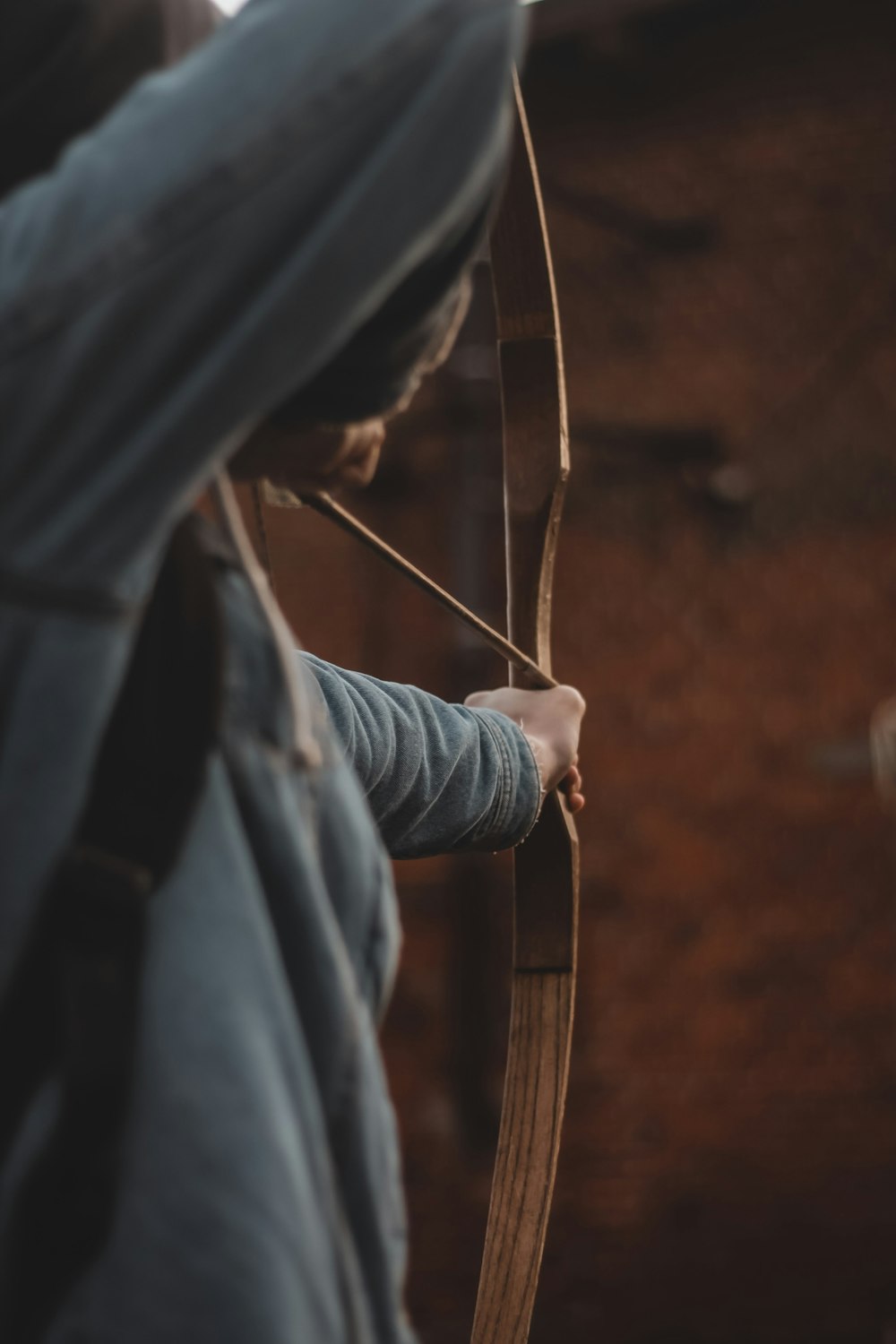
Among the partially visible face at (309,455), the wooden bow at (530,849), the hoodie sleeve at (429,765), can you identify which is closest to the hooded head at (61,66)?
the partially visible face at (309,455)

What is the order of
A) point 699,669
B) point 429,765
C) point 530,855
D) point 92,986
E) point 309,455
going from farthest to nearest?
point 699,669 → point 530,855 → point 429,765 → point 309,455 → point 92,986

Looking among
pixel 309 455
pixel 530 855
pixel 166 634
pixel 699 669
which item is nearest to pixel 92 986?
pixel 166 634

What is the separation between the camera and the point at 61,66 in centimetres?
57

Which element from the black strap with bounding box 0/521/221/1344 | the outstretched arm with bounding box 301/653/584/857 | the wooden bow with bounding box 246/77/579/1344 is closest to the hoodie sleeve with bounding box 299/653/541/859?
the outstretched arm with bounding box 301/653/584/857

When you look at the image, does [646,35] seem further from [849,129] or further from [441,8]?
[441,8]

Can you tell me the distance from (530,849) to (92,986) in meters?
0.85

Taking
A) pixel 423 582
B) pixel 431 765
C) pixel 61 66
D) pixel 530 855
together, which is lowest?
pixel 530 855

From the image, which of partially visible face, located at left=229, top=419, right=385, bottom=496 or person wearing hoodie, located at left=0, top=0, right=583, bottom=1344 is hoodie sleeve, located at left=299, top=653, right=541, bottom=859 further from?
person wearing hoodie, located at left=0, top=0, right=583, bottom=1344

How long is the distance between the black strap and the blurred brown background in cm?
357

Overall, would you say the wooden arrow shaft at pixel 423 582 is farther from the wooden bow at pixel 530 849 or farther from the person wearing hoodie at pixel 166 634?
the person wearing hoodie at pixel 166 634

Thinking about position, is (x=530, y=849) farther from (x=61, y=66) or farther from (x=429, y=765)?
(x=61, y=66)

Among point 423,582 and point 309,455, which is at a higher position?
point 309,455

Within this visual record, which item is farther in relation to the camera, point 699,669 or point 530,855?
point 699,669

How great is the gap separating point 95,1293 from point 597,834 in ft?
12.0
